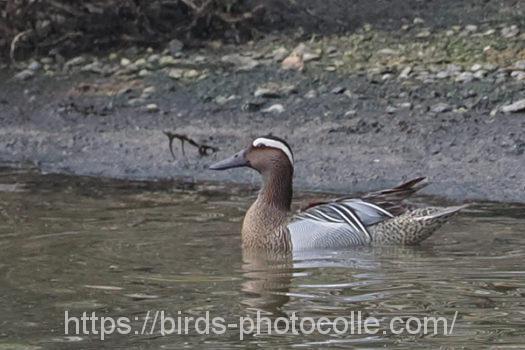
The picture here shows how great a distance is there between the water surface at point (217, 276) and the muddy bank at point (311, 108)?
1.00 metres

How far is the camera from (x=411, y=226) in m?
9.96

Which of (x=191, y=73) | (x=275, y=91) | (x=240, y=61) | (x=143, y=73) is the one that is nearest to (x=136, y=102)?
(x=143, y=73)

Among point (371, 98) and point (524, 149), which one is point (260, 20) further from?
point (524, 149)

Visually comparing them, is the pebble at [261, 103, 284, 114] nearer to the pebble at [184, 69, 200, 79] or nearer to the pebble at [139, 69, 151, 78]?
the pebble at [184, 69, 200, 79]

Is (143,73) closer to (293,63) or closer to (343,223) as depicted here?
(293,63)

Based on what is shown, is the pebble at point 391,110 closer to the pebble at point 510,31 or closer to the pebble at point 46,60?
the pebble at point 510,31

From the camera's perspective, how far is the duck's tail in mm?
9938

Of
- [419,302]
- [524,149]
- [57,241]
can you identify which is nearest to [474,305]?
[419,302]

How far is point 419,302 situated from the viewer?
26.4 feet

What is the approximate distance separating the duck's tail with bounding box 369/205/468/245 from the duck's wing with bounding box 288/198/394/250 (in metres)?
0.06

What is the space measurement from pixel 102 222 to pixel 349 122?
327cm

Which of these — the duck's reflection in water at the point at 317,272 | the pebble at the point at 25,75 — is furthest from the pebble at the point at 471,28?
the duck's reflection in water at the point at 317,272

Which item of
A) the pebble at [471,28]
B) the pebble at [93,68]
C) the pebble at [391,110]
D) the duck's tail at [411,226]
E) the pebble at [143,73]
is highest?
the pebble at [471,28]

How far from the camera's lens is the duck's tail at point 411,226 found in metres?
9.94
